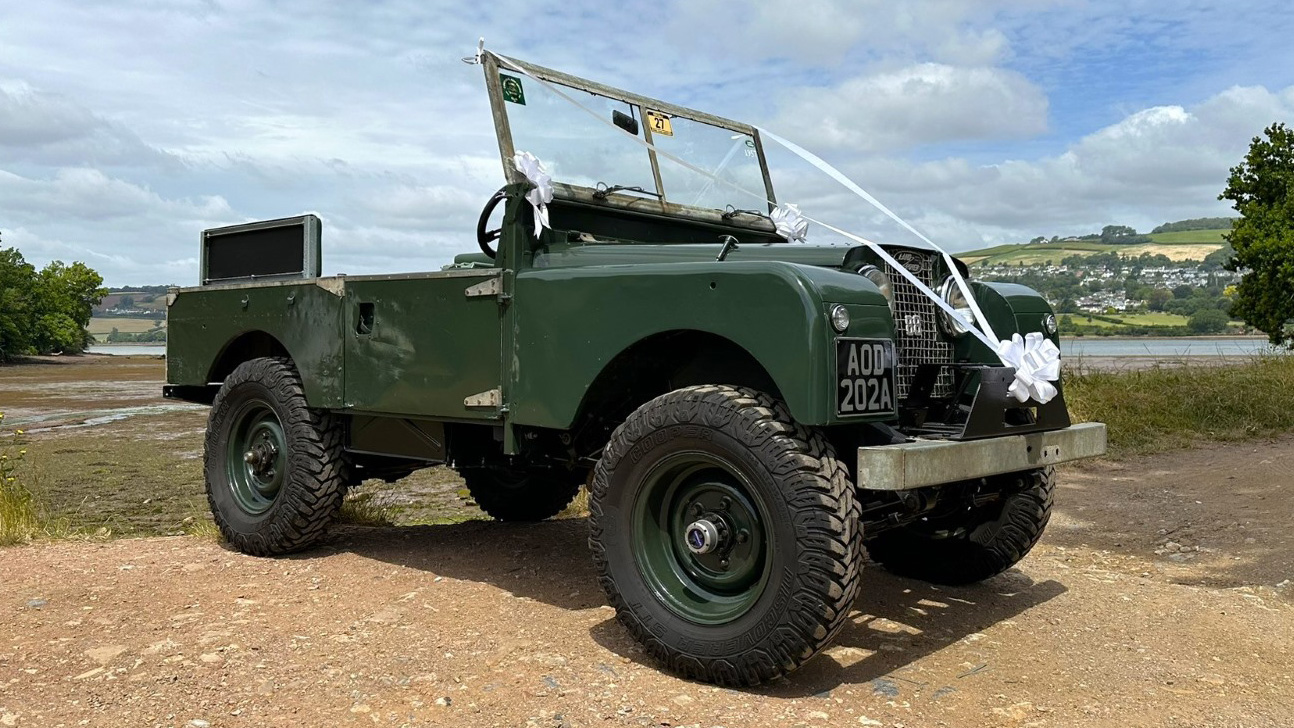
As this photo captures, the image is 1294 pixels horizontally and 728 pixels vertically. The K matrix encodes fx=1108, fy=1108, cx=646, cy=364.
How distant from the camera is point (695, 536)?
13.0 ft

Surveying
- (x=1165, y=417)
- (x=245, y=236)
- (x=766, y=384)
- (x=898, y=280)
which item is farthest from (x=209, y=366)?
(x=1165, y=417)

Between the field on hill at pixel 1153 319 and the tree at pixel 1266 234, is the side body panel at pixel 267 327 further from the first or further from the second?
the field on hill at pixel 1153 319

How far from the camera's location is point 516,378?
465cm

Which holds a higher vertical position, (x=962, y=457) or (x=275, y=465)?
(x=962, y=457)

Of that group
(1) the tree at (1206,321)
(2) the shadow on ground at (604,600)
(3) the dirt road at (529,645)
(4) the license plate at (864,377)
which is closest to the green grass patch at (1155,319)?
(1) the tree at (1206,321)

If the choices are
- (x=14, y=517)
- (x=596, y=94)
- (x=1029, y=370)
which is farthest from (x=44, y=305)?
(x=1029, y=370)

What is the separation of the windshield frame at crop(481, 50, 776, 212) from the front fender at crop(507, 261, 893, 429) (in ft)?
2.52

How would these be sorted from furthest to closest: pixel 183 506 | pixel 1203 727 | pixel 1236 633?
pixel 183 506 → pixel 1236 633 → pixel 1203 727

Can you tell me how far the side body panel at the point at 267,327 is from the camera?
5562 mm

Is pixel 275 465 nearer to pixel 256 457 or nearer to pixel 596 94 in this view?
pixel 256 457

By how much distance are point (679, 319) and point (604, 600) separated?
5.05 feet

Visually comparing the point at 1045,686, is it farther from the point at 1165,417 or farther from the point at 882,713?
the point at 1165,417

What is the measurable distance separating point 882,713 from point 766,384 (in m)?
1.31

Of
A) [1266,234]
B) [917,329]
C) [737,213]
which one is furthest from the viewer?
[1266,234]
